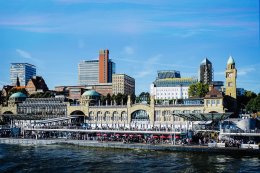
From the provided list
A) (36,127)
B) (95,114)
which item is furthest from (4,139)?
(95,114)

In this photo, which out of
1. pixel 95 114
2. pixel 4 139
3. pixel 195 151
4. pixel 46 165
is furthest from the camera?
pixel 95 114

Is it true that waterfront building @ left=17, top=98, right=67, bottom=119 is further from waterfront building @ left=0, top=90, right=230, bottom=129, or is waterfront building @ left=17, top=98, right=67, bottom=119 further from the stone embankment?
the stone embankment

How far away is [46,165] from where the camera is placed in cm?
6762

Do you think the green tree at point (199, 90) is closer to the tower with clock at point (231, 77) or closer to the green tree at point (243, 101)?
the green tree at point (243, 101)

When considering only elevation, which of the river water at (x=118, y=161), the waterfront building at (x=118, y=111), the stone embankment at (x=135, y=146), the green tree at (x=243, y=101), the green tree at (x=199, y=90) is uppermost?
the green tree at (x=199, y=90)

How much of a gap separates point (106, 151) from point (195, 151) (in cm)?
2064

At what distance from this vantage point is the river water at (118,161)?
208 ft

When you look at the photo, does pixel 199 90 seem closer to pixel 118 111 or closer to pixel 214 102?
pixel 214 102

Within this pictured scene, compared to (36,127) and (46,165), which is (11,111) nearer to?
(36,127)

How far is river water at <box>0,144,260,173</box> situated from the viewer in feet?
208

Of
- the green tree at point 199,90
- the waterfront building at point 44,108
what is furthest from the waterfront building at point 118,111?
the green tree at point 199,90

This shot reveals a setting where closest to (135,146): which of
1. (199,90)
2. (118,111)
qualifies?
(118,111)

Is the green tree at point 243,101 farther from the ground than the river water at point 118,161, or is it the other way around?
the green tree at point 243,101

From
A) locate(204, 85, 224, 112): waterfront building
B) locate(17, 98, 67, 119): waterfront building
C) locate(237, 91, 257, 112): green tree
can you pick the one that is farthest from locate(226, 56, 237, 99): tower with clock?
locate(17, 98, 67, 119): waterfront building
